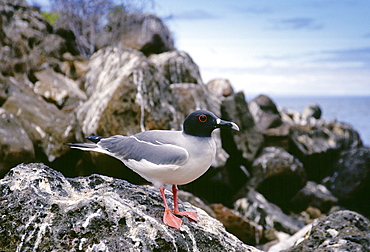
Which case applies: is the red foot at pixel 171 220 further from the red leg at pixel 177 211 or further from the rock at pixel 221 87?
the rock at pixel 221 87

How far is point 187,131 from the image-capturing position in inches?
159

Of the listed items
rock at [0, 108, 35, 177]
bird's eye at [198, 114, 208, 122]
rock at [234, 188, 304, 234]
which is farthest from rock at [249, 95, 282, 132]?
bird's eye at [198, 114, 208, 122]

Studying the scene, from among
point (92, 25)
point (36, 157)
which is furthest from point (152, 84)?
point (92, 25)

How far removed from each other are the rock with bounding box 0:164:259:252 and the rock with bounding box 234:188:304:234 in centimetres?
735

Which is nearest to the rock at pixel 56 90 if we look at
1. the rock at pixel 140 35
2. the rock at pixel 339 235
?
the rock at pixel 140 35

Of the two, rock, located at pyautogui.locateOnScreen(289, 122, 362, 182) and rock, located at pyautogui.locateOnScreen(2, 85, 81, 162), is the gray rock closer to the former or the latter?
rock, located at pyautogui.locateOnScreen(289, 122, 362, 182)

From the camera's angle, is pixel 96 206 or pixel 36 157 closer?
pixel 96 206

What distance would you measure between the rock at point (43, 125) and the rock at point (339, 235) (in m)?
6.77

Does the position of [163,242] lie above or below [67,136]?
above

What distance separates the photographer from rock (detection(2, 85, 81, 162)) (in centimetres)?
1002

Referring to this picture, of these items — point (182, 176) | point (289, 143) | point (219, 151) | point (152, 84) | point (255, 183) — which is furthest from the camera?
point (289, 143)

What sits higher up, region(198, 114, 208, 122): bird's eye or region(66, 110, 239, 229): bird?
region(198, 114, 208, 122): bird's eye

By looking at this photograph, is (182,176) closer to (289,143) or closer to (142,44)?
(289,143)

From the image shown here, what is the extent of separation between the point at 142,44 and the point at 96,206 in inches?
592
